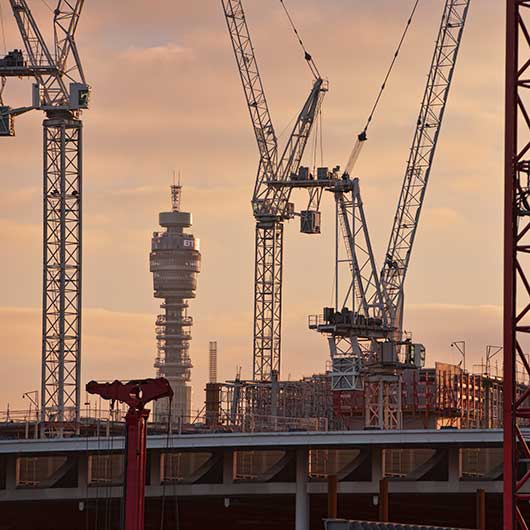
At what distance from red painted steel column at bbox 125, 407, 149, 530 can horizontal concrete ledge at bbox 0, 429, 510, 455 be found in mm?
33290

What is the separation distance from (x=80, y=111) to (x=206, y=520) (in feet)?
144

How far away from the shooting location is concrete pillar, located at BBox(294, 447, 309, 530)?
358ft

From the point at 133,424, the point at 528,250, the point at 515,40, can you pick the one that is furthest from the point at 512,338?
the point at 133,424

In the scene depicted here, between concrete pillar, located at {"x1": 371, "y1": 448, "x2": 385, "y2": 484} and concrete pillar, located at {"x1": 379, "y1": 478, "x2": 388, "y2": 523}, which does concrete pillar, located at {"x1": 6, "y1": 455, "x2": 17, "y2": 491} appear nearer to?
concrete pillar, located at {"x1": 371, "y1": 448, "x2": 385, "y2": 484}

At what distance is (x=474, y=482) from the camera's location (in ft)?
356

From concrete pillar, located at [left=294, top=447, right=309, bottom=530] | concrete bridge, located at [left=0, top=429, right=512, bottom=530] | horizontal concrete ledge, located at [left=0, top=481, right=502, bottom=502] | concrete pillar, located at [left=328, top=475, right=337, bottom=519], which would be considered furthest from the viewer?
concrete pillar, located at [left=294, top=447, right=309, bottom=530]

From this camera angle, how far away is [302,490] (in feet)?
360

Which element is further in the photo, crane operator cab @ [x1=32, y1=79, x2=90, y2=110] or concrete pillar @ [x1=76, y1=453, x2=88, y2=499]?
crane operator cab @ [x1=32, y1=79, x2=90, y2=110]

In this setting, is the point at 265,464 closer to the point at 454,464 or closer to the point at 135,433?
the point at 454,464

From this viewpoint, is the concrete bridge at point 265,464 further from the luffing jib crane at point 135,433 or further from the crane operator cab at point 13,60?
the crane operator cab at point 13,60

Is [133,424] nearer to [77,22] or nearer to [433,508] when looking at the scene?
[433,508]

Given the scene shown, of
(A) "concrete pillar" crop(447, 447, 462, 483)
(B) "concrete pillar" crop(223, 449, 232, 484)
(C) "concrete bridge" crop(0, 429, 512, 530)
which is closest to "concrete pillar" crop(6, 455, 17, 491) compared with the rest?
(C) "concrete bridge" crop(0, 429, 512, 530)

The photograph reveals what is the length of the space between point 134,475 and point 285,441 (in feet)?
121

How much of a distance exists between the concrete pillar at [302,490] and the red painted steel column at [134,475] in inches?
1538
